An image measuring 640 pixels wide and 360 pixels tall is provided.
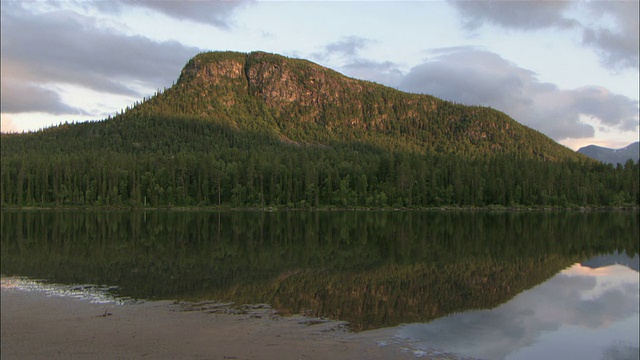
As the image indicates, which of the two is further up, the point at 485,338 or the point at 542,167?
the point at 542,167

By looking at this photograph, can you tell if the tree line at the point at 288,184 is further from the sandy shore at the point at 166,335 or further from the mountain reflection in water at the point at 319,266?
the sandy shore at the point at 166,335

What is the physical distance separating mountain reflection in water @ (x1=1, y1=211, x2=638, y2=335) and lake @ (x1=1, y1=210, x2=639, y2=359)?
4.4 inches

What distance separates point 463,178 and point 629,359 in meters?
141

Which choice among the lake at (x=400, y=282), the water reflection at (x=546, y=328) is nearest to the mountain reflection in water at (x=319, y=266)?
the lake at (x=400, y=282)

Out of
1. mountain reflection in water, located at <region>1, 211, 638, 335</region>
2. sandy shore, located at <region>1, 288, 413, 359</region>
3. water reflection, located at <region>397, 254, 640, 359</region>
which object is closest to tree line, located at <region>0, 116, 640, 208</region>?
mountain reflection in water, located at <region>1, 211, 638, 335</region>

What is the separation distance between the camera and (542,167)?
171500 mm

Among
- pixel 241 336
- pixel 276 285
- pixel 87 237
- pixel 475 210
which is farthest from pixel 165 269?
pixel 475 210

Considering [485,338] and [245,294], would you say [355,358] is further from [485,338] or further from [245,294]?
[245,294]

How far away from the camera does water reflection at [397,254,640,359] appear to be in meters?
19.1

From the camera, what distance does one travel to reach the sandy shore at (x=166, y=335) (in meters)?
16.6

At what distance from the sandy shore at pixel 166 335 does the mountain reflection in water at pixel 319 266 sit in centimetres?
227

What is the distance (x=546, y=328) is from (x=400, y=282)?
9.54m

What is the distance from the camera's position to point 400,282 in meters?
30.8

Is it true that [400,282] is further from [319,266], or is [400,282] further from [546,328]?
[546,328]
